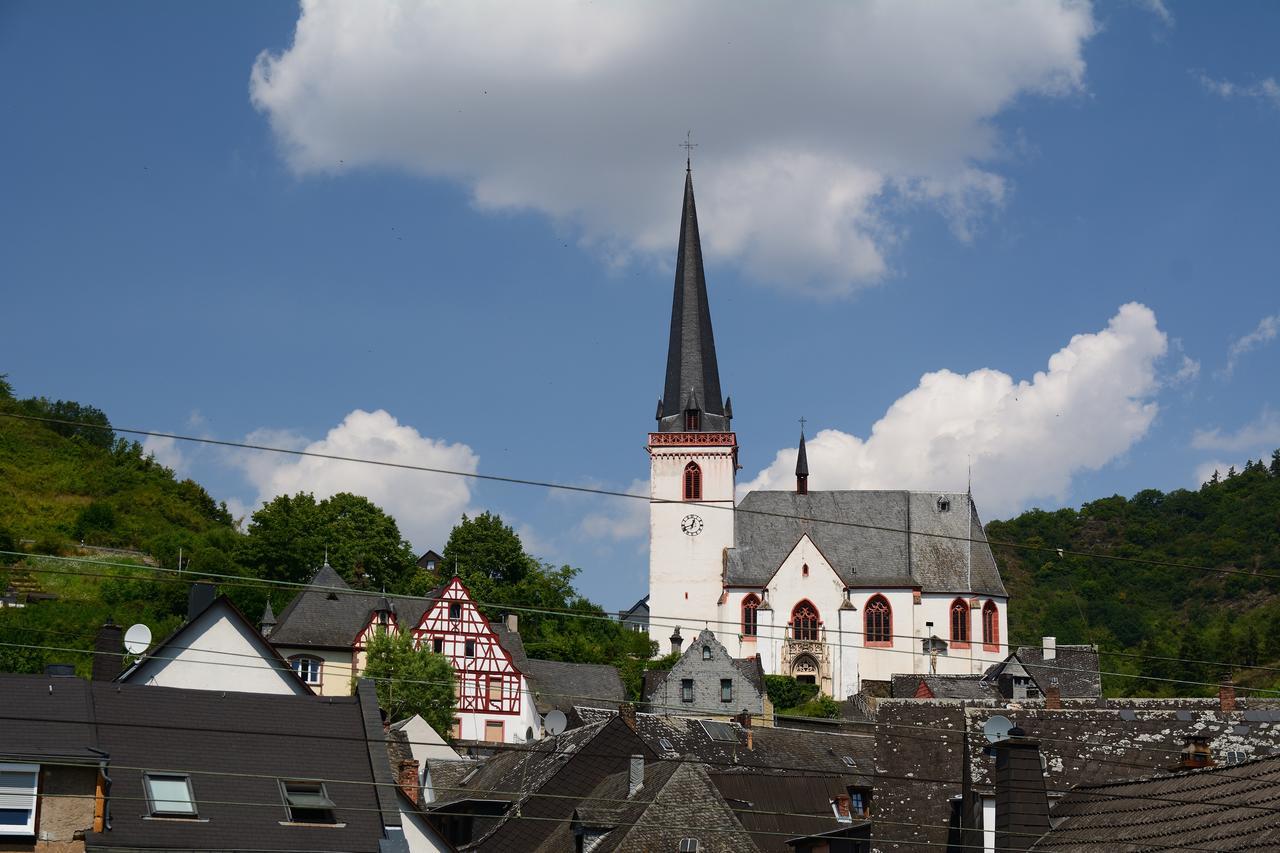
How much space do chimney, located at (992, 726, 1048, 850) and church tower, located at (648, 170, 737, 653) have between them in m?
68.9

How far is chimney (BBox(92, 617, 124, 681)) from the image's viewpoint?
99.8 feet

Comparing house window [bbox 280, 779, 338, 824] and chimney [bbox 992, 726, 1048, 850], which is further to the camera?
house window [bbox 280, 779, 338, 824]

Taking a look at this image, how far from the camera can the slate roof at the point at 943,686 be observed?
206ft

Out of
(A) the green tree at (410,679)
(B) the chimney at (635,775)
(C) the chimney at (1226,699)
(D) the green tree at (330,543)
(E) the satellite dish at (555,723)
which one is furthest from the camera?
(D) the green tree at (330,543)

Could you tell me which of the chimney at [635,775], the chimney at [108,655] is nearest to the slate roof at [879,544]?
the chimney at [635,775]

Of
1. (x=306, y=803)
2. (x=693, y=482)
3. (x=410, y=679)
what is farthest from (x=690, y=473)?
(x=306, y=803)

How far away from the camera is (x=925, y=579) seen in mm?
97938

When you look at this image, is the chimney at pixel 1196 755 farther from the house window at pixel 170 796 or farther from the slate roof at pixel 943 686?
the slate roof at pixel 943 686

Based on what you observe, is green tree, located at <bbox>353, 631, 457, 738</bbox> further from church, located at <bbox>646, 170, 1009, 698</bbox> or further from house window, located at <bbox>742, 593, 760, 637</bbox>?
house window, located at <bbox>742, 593, 760, 637</bbox>

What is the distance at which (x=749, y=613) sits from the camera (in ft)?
314

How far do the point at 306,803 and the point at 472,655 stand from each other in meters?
45.8

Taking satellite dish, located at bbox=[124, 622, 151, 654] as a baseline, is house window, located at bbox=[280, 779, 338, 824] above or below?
below

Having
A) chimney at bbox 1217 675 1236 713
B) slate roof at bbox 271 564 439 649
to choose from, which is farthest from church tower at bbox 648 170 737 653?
chimney at bbox 1217 675 1236 713

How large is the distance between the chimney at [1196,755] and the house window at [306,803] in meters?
13.3
